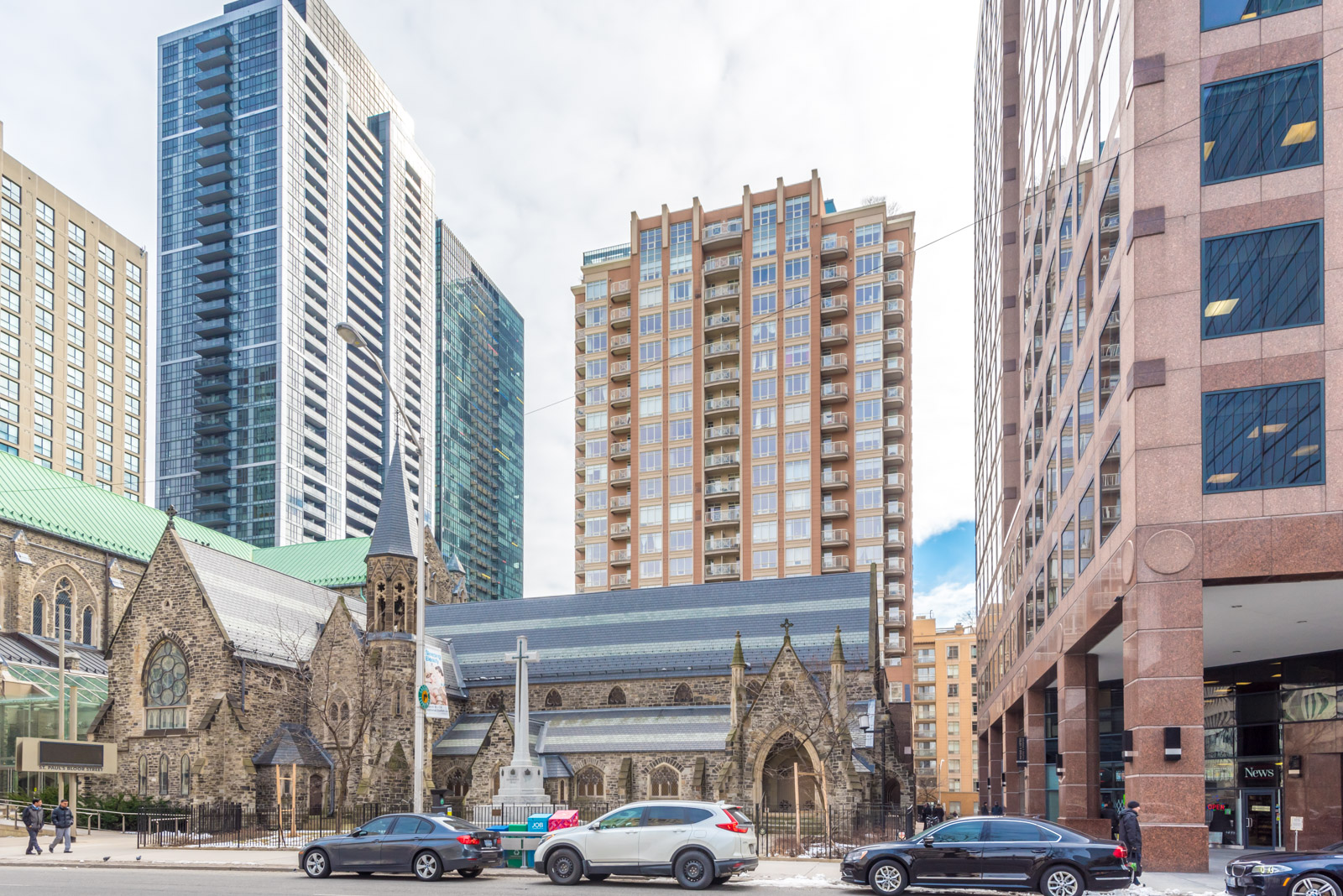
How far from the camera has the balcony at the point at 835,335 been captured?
8869cm

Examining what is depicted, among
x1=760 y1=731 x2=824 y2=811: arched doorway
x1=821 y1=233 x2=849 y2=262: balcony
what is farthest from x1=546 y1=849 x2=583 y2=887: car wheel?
x1=821 y1=233 x2=849 y2=262: balcony

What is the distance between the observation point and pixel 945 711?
129625 mm

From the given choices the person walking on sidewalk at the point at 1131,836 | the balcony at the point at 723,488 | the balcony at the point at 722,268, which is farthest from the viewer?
the balcony at the point at 722,268

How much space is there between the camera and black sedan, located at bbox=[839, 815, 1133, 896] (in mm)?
17547

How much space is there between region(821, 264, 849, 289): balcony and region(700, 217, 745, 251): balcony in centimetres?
856

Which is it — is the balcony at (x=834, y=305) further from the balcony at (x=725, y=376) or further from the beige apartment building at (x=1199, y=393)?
the beige apartment building at (x=1199, y=393)

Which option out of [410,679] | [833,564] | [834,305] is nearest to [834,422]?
[834,305]

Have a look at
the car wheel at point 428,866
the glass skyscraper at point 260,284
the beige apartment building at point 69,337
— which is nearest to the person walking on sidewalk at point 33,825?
the car wheel at point 428,866

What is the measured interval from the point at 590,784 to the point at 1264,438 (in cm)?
3496

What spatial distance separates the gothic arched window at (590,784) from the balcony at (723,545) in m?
40.4

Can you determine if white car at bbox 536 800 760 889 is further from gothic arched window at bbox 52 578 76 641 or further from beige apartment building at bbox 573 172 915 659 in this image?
beige apartment building at bbox 573 172 915 659

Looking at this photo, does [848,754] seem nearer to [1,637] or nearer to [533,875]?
[533,875]

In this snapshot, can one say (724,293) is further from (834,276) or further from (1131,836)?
(1131,836)

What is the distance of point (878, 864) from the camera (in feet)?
62.4
